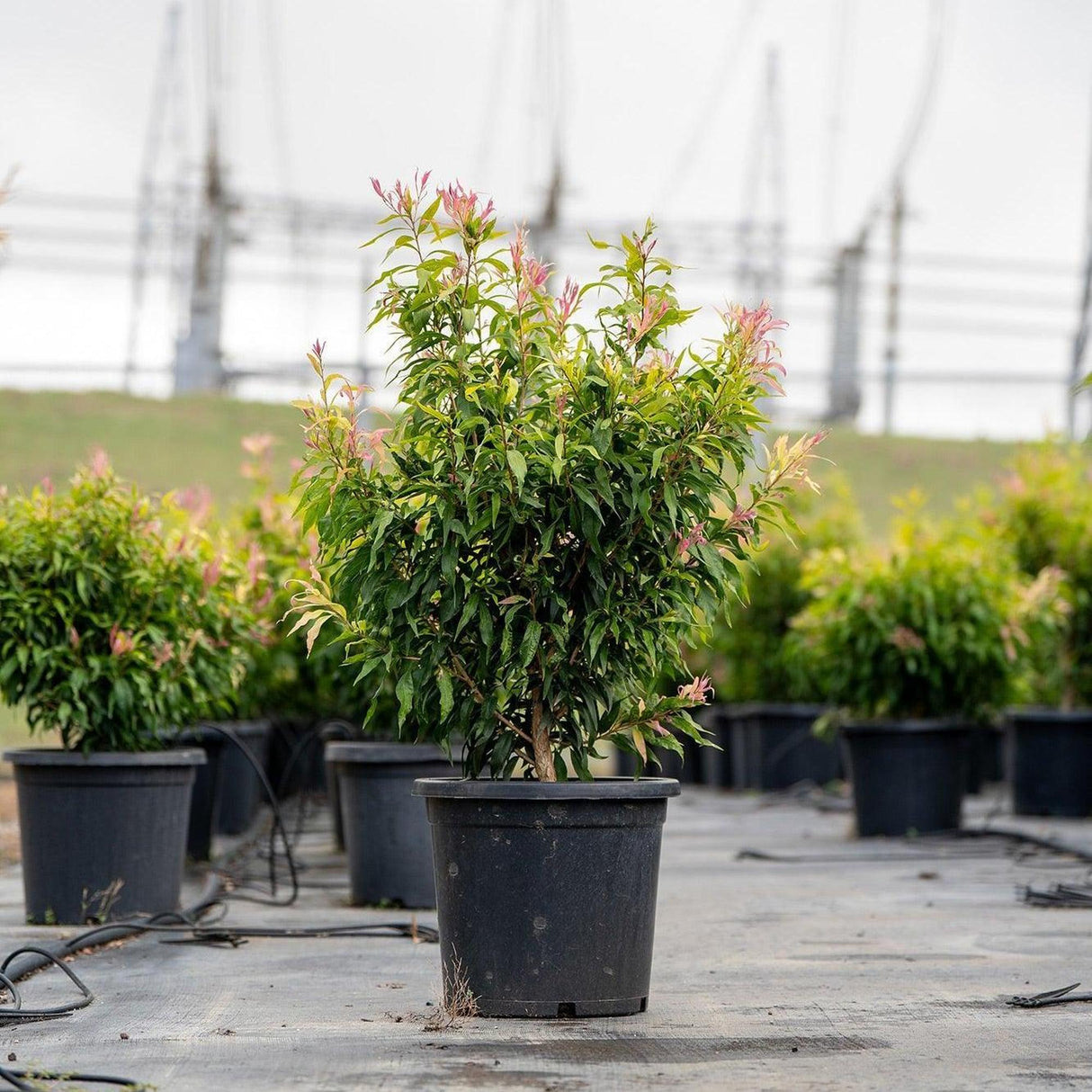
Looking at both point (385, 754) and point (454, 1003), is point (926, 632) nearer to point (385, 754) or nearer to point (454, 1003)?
point (385, 754)

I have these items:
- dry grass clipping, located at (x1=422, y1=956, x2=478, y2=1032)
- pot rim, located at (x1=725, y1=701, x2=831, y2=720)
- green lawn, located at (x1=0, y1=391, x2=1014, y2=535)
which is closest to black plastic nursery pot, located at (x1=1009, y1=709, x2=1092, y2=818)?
pot rim, located at (x1=725, y1=701, x2=831, y2=720)

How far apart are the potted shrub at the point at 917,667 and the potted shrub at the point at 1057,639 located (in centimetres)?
125

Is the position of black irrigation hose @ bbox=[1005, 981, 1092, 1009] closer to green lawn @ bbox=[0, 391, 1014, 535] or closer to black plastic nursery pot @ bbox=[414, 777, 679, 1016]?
black plastic nursery pot @ bbox=[414, 777, 679, 1016]

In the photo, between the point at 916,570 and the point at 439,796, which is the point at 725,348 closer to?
the point at 439,796

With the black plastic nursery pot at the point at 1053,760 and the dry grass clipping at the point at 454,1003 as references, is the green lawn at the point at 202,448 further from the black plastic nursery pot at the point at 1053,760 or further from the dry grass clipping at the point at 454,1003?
the dry grass clipping at the point at 454,1003

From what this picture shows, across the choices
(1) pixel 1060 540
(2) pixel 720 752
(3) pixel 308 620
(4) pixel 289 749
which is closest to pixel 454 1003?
(3) pixel 308 620

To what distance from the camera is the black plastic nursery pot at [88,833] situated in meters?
5.85

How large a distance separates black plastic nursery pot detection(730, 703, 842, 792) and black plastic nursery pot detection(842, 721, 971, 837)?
489cm

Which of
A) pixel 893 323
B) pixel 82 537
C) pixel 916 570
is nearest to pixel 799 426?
pixel 893 323

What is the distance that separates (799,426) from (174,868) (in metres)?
41.1

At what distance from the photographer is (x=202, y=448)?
124 feet

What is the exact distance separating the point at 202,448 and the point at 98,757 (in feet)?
108

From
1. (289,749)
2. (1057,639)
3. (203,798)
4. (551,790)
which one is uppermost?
(1057,639)

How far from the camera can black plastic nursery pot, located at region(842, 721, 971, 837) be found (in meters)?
9.57
